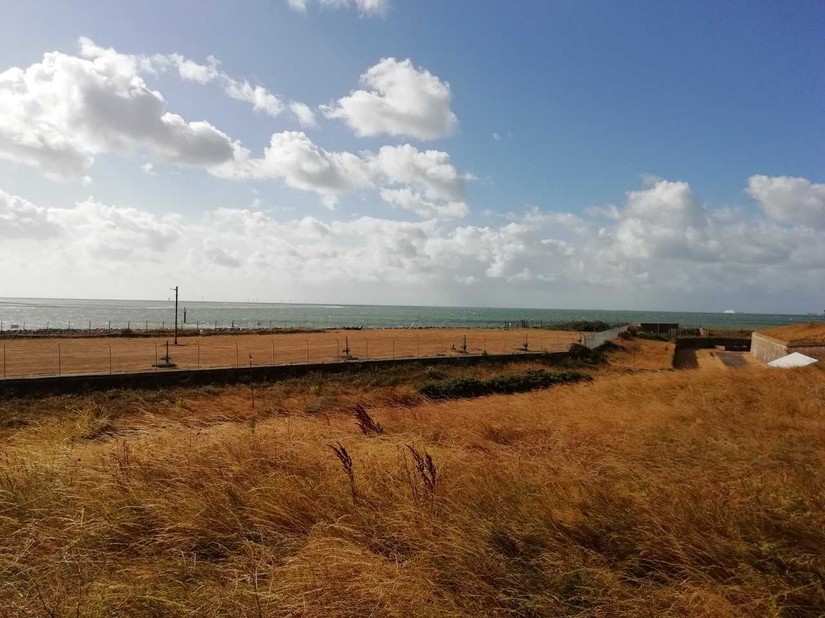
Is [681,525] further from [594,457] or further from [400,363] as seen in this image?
[400,363]

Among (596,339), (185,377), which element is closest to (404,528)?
(185,377)

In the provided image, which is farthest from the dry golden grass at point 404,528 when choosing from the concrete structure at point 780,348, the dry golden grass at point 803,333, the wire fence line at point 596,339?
the wire fence line at point 596,339

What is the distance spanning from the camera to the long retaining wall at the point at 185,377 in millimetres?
22172

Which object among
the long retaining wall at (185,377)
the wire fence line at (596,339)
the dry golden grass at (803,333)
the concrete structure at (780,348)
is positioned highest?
the dry golden grass at (803,333)

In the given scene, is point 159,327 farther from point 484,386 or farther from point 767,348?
point 767,348

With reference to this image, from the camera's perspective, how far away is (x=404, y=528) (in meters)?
3.67

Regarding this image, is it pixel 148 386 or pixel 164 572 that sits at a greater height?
pixel 164 572

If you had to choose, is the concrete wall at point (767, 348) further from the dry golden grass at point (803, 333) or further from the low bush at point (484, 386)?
the low bush at point (484, 386)

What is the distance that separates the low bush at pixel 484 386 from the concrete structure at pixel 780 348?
13077mm

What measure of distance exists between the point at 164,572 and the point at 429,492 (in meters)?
1.97

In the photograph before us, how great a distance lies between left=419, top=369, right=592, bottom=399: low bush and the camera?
2583 cm

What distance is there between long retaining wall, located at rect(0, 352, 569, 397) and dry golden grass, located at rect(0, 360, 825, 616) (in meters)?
19.8

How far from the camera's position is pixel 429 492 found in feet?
13.7

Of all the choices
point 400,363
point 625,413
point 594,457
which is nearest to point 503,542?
point 594,457
